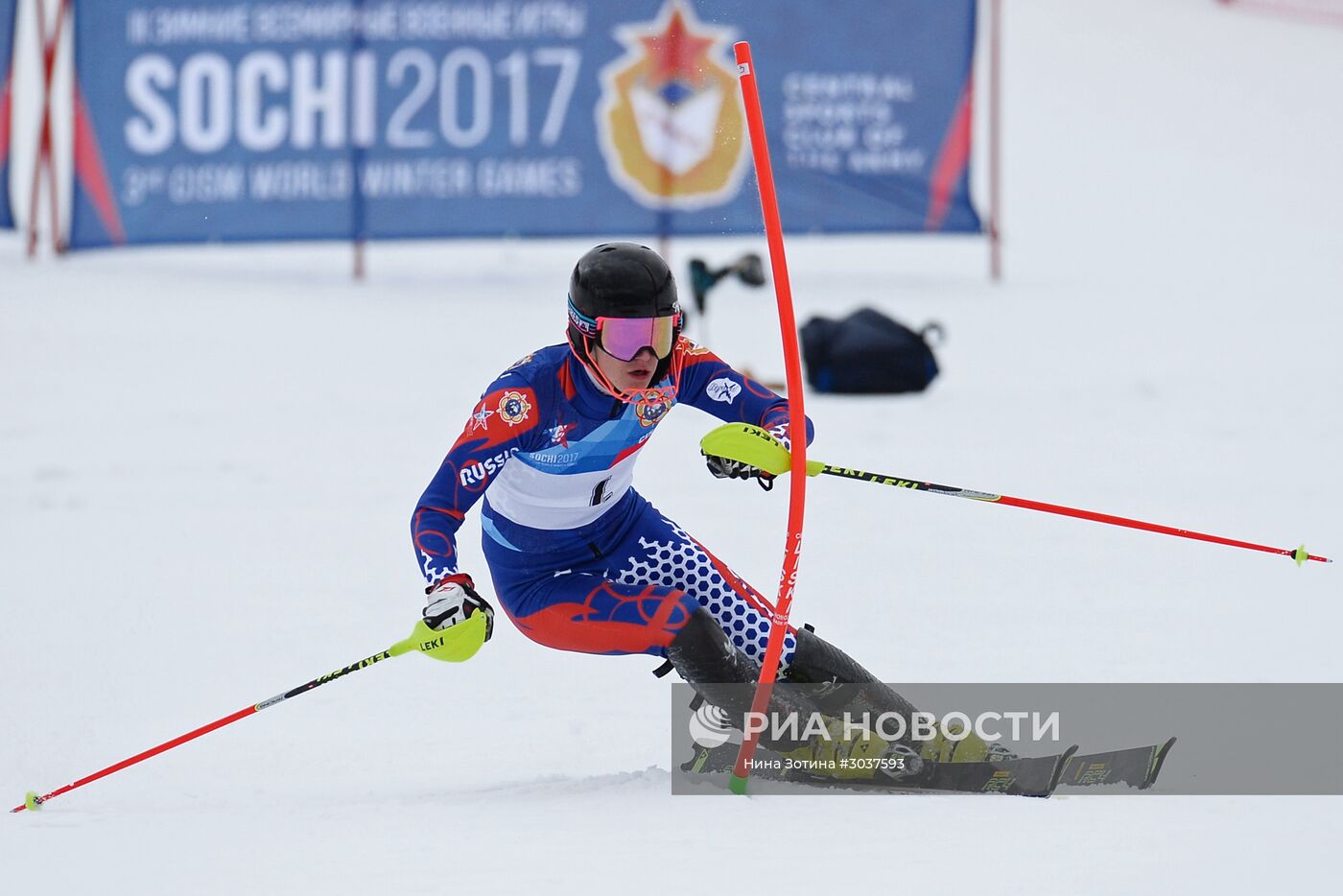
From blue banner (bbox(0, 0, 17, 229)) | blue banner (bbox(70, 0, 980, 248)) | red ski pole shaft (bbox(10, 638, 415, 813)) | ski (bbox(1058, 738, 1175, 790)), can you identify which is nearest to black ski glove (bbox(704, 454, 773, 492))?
red ski pole shaft (bbox(10, 638, 415, 813))

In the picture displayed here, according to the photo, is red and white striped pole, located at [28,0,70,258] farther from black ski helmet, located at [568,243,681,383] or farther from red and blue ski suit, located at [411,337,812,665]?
black ski helmet, located at [568,243,681,383]

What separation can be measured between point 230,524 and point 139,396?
2867mm

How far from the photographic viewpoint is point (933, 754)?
3.59 m

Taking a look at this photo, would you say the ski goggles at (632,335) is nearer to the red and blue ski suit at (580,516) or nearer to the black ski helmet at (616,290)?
the black ski helmet at (616,290)

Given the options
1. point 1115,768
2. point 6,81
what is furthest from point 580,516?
point 6,81

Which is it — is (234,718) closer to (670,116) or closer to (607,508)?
(607,508)

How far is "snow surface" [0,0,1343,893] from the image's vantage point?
124 inches

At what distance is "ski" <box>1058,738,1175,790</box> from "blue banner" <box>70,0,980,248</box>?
25.7 feet

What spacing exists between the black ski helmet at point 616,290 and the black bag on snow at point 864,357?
5.53m

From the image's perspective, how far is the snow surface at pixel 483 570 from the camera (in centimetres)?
314

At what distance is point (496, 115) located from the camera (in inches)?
445

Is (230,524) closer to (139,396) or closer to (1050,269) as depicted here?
(139,396)

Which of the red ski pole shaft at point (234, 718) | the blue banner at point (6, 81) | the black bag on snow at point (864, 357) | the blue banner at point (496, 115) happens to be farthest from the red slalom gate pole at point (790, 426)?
the blue banner at point (6, 81)

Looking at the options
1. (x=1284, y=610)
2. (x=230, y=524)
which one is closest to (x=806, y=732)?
(x=1284, y=610)
